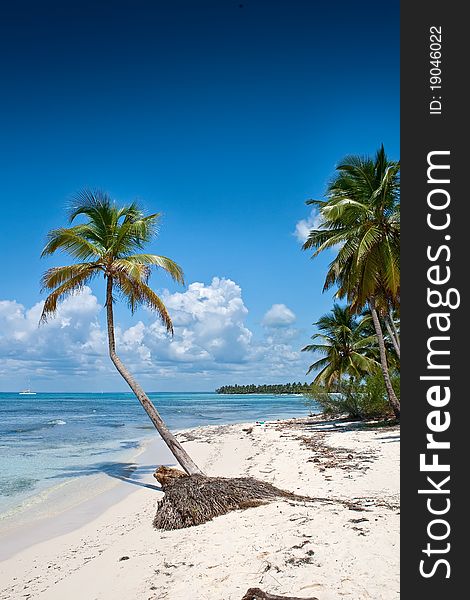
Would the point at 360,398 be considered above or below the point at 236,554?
above

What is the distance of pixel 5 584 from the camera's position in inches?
252

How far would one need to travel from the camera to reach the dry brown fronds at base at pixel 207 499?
7.39 meters

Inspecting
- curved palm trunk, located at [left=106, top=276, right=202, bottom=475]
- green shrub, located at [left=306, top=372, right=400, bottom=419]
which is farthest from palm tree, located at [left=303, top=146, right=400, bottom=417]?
curved palm trunk, located at [left=106, top=276, right=202, bottom=475]

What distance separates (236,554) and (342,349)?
26228mm

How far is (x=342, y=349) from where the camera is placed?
101ft

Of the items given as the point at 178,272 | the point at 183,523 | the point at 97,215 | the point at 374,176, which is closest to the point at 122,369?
the point at 178,272

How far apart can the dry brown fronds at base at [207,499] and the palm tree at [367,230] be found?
9443 millimetres

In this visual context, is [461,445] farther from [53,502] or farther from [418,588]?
[53,502]

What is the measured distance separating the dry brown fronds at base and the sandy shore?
21 cm

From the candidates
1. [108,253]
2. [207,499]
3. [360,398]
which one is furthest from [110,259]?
[360,398]

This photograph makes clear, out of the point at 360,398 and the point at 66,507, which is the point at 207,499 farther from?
the point at 360,398

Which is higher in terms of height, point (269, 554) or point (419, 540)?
point (419, 540)

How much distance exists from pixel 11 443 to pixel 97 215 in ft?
59.2

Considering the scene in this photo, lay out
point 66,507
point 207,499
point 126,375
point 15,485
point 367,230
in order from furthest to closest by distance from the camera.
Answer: point 367,230 < point 15,485 < point 126,375 < point 66,507 < point 207,499
